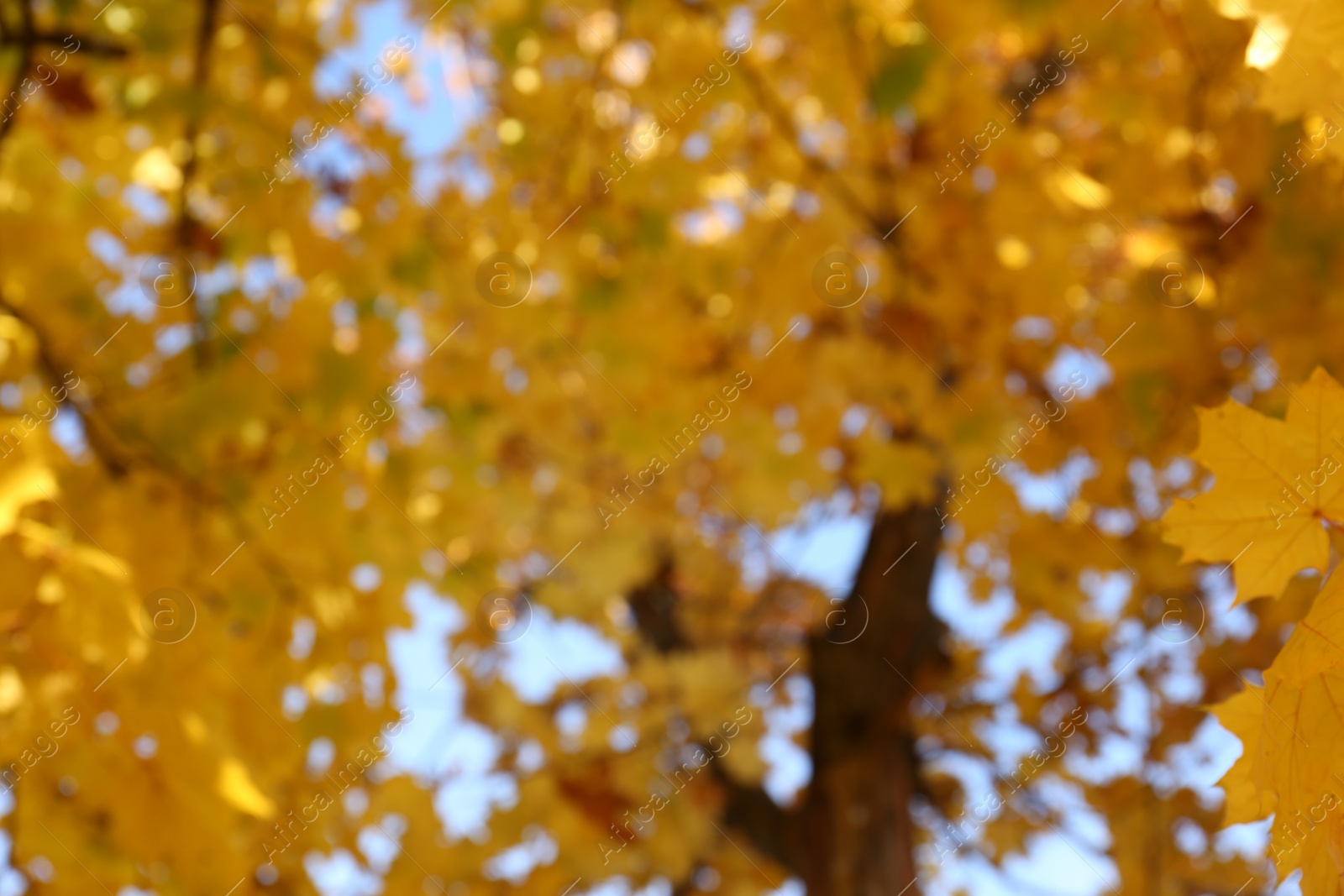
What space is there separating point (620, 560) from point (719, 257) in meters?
1.01

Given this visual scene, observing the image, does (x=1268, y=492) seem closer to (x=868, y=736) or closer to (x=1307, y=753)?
(x=1307, y=753)

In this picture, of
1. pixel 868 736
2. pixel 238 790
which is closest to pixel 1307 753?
pixel 238 790

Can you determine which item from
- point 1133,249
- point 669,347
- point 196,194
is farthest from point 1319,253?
point 196,194

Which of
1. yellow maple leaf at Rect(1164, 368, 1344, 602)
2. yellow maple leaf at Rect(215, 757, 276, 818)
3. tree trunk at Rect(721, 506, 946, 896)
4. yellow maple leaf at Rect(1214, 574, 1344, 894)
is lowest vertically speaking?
yellow maple leaf at Rect(1214, 574, 1344, 894)

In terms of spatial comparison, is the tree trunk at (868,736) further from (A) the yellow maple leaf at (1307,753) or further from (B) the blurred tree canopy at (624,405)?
(A) the yellow maple leaf at (1307,753)

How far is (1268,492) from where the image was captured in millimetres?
677

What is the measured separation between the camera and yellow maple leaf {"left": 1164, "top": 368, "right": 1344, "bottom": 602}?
0.64 m

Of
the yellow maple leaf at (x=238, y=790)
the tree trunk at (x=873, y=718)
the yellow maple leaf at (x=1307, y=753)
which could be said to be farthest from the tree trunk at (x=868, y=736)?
the yellow maple leaf at (x=1307, y=753)

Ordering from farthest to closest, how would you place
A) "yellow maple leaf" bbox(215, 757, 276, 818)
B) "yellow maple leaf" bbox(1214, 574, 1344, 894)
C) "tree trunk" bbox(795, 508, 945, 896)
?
"tree trunk" bbox(795, 508, 945, 896)
"yellow maple leaf" bbox(215, 757, 276, 818)
"yellow maple leaf" bbox(1214, 574, 1344, 894)

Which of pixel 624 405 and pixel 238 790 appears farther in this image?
pixel 624 405

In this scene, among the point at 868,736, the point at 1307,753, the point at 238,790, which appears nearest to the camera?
the point at 1307,753

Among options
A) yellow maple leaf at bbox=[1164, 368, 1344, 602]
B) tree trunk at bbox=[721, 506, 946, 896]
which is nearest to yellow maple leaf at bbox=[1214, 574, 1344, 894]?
yellow maple leaf at bbox=[1164, 368, 1344, 602]

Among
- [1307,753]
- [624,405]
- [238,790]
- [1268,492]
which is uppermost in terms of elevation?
[624,405]

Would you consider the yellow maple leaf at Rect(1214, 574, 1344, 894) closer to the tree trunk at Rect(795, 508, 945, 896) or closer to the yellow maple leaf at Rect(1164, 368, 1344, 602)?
the yellow maple leaf at Rect(1164, 368, 1344, 602)
